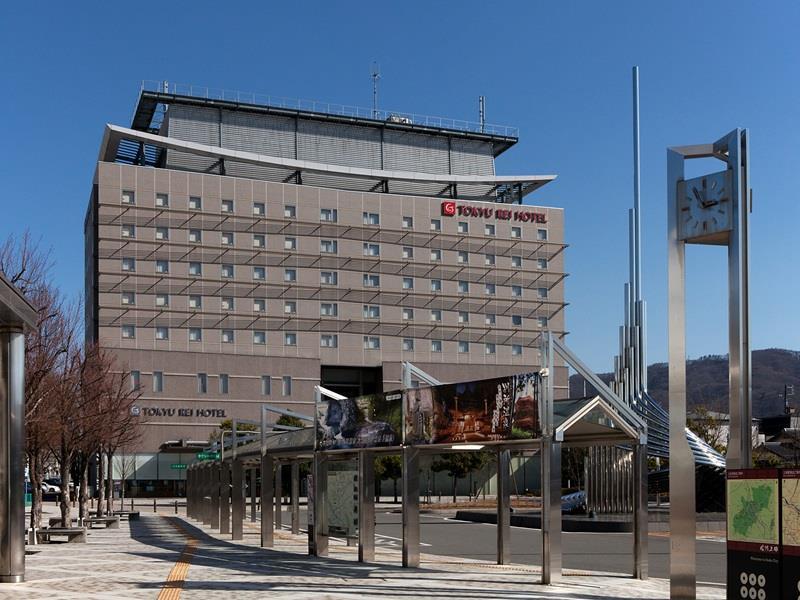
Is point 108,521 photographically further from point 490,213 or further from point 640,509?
point 490,213

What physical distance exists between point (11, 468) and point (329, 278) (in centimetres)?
7562

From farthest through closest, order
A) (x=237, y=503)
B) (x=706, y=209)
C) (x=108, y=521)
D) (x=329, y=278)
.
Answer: (x=329, y=278) → (x=108, y=521) → (x=237, y=503) → (x=706, y=209)

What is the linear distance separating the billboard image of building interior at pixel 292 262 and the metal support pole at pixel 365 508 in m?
65.4

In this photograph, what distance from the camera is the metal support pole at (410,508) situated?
843 inches

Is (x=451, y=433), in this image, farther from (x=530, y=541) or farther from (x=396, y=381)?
(x=396, y=381)

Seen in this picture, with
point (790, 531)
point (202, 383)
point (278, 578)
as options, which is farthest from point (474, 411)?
point (202, 383)

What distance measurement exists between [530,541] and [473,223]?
222 feet

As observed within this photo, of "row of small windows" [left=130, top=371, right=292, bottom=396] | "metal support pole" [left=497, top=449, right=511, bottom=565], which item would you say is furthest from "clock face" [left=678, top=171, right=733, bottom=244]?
"row of small windows" [left=130, top=371, right=292, bottom=396]

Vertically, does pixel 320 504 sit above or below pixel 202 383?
below

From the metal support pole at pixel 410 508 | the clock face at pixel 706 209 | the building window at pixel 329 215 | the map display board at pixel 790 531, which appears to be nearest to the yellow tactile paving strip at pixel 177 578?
the metal support pole at pixel 410 508

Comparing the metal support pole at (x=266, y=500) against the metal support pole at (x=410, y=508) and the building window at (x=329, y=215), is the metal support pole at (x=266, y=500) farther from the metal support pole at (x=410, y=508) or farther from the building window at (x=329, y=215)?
the building window at (x=329, y=215)

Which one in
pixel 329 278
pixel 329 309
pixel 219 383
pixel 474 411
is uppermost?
pixel 329 278

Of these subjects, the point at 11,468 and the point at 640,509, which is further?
the point at 640,509

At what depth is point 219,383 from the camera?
296 feet
